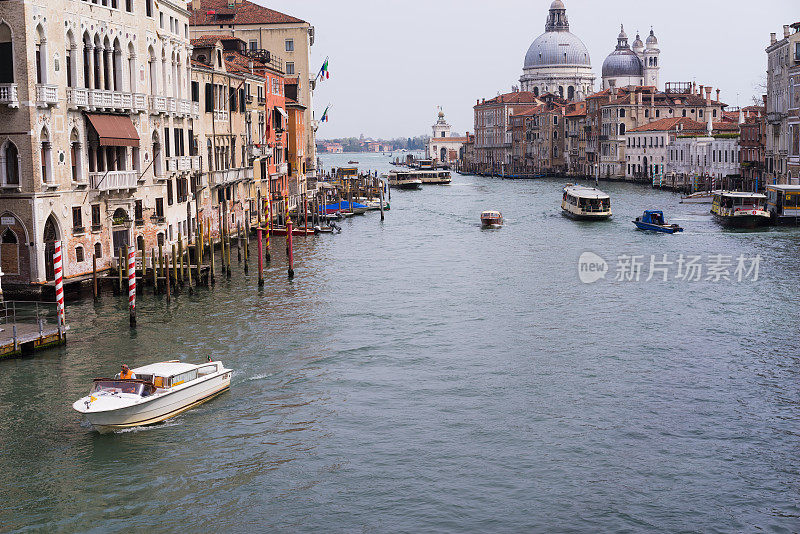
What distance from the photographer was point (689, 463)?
15.6m

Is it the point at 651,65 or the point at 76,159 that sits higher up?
the point at 651,65

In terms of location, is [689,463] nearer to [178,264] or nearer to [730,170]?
[178,264]

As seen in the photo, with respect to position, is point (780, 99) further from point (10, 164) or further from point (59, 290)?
point (59, 290)

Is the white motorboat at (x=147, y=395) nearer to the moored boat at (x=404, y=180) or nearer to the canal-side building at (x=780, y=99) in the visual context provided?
the canal-side building at (x=780, y=99)

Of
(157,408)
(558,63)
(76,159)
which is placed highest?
(558,63)

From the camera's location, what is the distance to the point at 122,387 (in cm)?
1719

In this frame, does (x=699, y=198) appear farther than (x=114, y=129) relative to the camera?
Yes

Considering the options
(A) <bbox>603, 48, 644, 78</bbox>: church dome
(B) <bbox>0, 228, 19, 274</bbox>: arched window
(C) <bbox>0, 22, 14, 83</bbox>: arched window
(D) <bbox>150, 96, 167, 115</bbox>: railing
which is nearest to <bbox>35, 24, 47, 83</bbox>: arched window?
(C) <bbox>0, 22, 14, 83</bbox>: arched window

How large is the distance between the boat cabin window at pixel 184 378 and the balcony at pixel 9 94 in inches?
444

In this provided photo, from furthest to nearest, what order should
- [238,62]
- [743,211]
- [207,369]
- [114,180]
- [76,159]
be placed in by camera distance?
[743,211]
[238,62]
[114,180]
[76,159]
[207,369]

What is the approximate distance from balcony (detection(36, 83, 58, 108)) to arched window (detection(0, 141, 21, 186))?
1306 mm

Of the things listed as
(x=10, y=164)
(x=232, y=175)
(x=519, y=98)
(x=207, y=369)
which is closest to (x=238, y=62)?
(x=232, y=175)

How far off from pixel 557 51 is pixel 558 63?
207cm

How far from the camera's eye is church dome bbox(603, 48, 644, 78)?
14725cm
